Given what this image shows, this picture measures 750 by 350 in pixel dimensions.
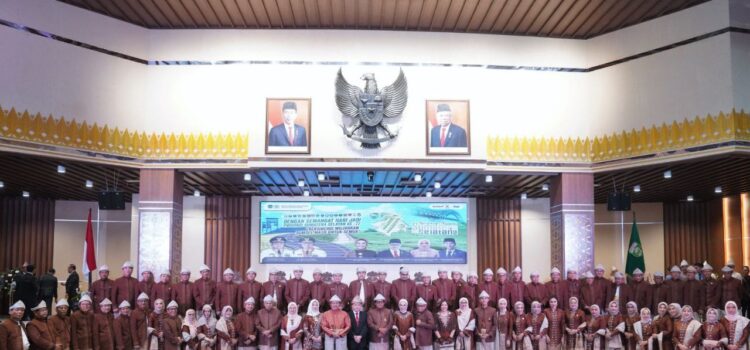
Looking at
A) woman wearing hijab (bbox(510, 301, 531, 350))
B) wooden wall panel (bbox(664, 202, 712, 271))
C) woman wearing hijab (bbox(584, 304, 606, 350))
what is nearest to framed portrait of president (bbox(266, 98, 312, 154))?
woman wearing hijab (bbox(510, 301, 531, 350))

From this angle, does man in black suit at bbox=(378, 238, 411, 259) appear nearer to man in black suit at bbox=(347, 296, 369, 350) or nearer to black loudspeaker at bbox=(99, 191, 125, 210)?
man in black suit at bbox=(347, 296, 369, 350)

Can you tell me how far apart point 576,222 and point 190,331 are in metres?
7.47

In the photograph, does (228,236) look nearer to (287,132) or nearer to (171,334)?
(287,132)

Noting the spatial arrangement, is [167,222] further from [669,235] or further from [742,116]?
[669,235]

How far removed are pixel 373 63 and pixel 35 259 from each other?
38.8ft

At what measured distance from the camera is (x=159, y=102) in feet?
44.5

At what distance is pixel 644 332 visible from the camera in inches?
458

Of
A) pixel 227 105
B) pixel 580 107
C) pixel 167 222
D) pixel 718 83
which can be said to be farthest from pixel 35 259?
pixel 718 83

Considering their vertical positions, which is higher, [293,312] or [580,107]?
[580,107]

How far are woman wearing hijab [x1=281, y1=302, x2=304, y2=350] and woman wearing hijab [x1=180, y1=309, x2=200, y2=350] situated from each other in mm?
1409

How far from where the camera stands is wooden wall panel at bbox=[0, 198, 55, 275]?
19312 mm

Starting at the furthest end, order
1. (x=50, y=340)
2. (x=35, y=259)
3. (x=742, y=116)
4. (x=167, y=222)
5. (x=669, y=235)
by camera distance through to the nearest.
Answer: (x=669, y=235)
(x=35, y=259)
(x=167, y=222)
(x=742, y=116)
(x=50, y=340)

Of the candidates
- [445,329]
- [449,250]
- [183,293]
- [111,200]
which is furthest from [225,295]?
[449,250]

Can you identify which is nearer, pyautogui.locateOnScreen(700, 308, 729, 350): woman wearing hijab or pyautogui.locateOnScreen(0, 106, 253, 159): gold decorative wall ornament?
pyautogui.locateOnScreen(700, 308, 729, 350): woman wearing hijab
